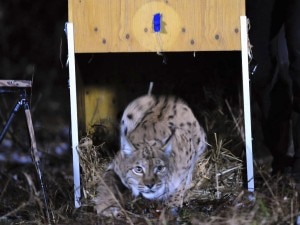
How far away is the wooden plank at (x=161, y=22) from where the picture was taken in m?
4.70

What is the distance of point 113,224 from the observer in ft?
14.0

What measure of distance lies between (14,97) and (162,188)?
3216 mm

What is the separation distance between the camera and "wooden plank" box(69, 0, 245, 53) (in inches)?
185

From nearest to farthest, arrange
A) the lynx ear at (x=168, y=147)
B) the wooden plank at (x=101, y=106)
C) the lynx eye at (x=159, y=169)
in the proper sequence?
the lynx eye at (x=159, y=169)
the lynx ear at (x=168, y=147)
the wooden plank at (x=101, y=106)

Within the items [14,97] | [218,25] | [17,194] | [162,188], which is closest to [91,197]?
[162,188]

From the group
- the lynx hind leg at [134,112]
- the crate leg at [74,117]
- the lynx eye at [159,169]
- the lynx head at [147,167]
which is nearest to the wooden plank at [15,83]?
the crate leg at [74,117]

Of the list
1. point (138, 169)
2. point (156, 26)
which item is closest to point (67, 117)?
point (138, 169)

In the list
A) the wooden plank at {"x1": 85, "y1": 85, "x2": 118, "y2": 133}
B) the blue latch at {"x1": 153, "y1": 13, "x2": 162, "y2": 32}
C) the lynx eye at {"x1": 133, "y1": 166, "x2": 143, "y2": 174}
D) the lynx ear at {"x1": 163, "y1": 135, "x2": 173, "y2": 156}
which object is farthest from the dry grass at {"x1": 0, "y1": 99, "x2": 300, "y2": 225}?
the blue latch at {"x1": 153, "y1": 13, "x2": 162, "y2": 32}

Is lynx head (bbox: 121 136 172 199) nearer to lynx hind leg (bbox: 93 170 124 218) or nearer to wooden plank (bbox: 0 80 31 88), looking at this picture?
lynx hind leg (bbox: 93 170 124 218)

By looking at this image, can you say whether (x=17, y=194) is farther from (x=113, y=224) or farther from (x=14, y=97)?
(x=14, y=97)

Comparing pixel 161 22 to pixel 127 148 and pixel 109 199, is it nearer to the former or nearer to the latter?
pixel 127 148

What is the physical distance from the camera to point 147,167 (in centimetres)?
476

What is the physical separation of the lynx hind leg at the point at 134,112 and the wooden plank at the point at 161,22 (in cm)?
81

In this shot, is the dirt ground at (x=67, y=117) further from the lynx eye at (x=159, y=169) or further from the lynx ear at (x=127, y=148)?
the lynx ear at (x=127, y=148)
